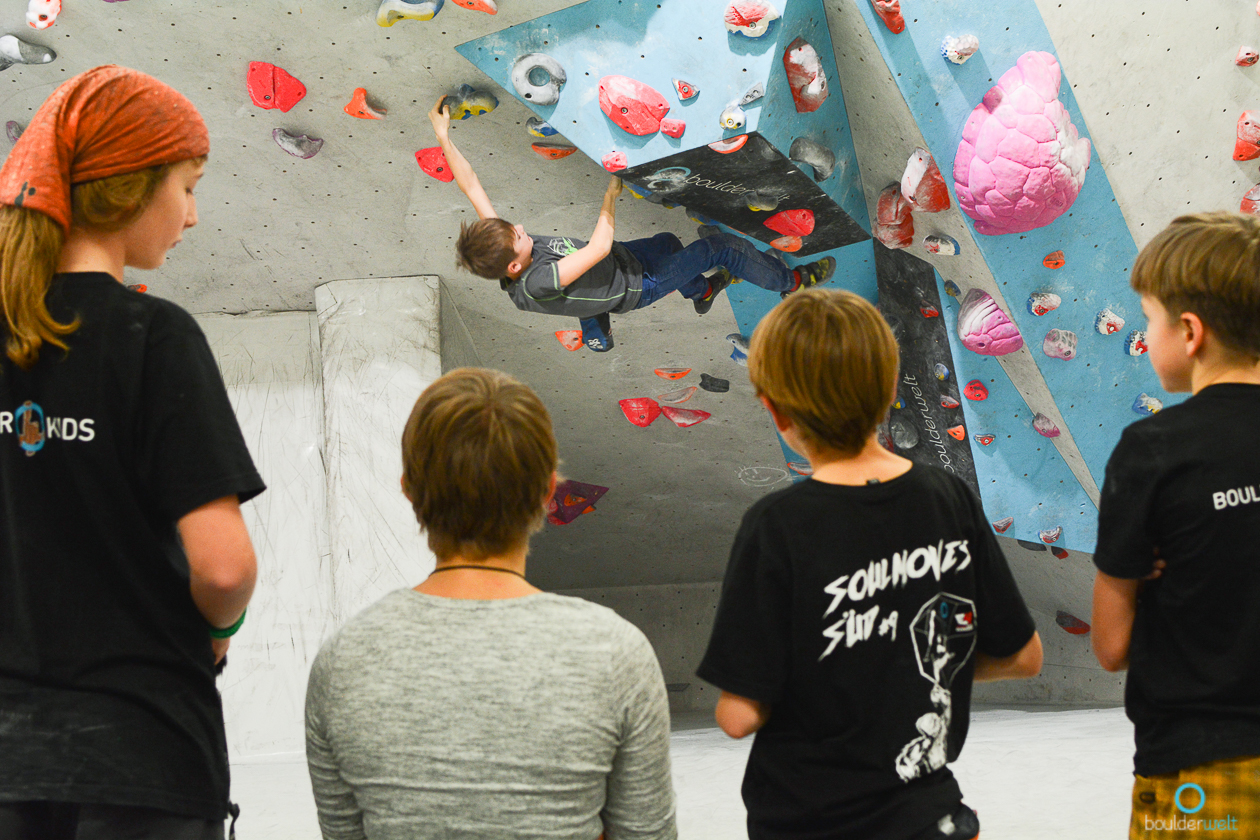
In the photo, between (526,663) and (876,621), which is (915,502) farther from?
(526,663)

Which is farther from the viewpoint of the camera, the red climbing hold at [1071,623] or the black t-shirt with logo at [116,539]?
the red climbing hold at [1071,623]

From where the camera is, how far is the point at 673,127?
2719 millimetres

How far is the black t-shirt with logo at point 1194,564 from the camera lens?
1.08 metres

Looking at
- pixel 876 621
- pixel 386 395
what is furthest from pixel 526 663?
pixel 386 395

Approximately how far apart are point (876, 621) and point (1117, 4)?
2150 mm

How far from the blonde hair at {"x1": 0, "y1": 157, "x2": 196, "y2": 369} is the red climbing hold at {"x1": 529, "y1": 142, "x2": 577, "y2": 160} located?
212cm

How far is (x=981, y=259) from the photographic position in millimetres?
2863

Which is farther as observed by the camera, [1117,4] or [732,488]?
[732,488]

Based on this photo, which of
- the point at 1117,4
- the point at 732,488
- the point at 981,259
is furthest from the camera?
the point at 732,488

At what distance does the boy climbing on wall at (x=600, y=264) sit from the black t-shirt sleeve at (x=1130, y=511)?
205 centimetres

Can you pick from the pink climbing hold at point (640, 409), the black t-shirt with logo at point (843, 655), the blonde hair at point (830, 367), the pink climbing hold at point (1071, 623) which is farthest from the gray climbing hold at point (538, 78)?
the pink climbing hold at point (1071, 623)

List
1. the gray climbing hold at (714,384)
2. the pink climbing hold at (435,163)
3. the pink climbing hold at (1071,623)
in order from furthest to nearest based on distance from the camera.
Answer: the pink climbing hold at (1071,623) < the gray climbing hold at (714,384) < the pink climbing hold at (435,163)

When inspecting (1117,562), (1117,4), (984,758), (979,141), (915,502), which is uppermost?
(1117,4)

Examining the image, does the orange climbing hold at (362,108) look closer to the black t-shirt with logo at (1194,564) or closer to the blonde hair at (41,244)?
the blonde hair at (41,244)
